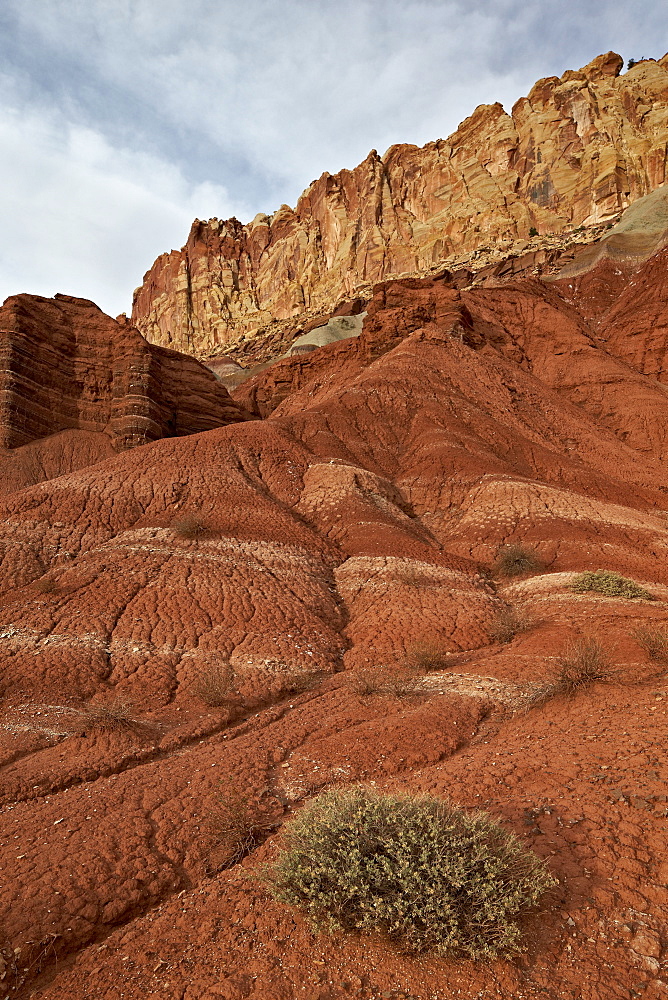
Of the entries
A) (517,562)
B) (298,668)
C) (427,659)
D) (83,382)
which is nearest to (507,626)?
(427,659)

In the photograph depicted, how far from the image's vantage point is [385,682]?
375 inches

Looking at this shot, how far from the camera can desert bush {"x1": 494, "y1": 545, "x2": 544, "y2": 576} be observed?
15898mm

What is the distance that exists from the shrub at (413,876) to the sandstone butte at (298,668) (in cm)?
14

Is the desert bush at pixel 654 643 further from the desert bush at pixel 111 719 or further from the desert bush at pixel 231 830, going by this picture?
the desert bush at pixel 111 719

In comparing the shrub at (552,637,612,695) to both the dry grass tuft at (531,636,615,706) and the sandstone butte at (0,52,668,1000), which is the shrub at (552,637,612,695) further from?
the sandstone butte at (0,52,668,1000)

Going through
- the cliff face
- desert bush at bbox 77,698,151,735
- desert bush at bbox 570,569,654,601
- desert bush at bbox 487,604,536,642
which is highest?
the cliff face

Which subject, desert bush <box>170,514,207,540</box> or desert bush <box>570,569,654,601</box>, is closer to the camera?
desert bush <box>570,569,654,601</box>

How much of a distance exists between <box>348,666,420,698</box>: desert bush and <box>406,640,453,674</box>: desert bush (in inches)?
8.2

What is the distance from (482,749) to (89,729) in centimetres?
585

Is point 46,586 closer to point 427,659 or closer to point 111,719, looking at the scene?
point 111,719

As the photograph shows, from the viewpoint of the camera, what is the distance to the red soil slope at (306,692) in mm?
3396

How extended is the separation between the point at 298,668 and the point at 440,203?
96.4m

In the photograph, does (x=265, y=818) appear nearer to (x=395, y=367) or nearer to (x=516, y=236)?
(x=395, y=367)

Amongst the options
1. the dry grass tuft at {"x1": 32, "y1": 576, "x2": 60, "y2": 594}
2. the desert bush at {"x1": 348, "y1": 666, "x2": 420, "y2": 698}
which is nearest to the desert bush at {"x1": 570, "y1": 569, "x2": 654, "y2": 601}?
the desert bush at {"x1": 348, "y1": 666, "x2": 420, "y2": 698}
